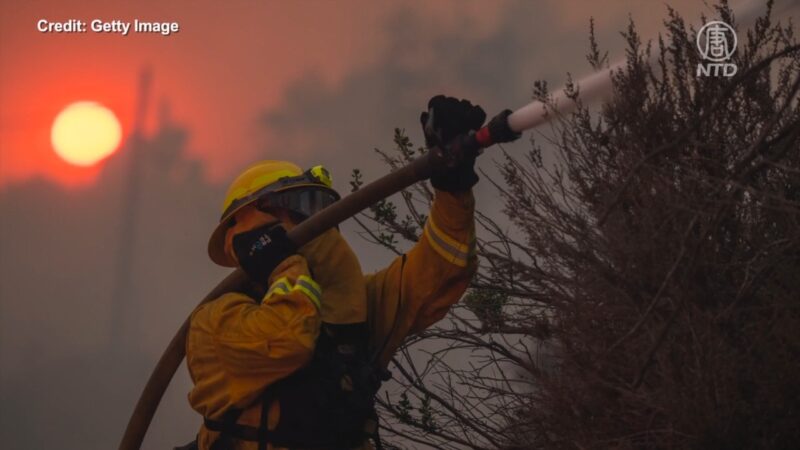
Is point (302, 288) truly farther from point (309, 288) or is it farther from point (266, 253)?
point (266, 253)

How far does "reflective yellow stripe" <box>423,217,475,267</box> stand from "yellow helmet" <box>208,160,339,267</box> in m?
0.65

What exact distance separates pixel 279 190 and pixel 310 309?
0.81 m

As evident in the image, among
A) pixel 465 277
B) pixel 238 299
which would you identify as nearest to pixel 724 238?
pixel 465 277

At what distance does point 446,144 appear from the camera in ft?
13.1

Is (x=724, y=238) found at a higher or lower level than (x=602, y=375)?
higher

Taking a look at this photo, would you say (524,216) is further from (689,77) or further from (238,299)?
(238,299)

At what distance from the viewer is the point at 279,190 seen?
15.2 ft

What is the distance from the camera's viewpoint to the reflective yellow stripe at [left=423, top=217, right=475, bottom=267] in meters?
4.24

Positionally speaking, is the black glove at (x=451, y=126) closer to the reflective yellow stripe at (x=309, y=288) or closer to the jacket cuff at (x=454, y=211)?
the jacket cuff at (x=454, y=211)

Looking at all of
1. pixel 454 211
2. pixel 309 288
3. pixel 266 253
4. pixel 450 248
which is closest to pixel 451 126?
pixel 454 211

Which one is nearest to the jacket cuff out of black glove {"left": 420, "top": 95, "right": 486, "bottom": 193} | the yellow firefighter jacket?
the yellow firefighter jacket

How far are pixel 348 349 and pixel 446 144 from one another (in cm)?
93

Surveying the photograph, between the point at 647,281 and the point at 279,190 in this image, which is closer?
the point at 647,281

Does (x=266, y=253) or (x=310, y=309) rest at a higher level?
(x=266, y=253)
